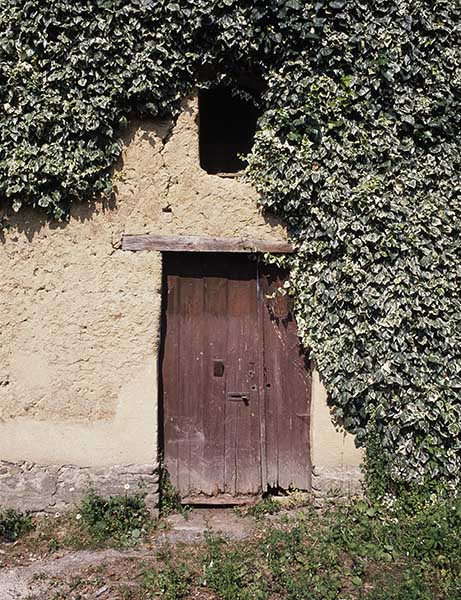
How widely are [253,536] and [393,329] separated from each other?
2.03 m

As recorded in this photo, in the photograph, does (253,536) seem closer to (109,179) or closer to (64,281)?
(64,281)

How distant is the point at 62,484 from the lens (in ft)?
16.0

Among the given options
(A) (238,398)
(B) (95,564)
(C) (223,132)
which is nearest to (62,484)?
(B) (95,564)

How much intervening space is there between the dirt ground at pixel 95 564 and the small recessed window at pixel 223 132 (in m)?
3.27

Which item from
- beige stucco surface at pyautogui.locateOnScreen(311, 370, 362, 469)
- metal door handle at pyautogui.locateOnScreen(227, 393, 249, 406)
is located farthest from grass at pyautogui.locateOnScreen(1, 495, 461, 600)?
metal door handle at pyautogui.locateOnScreen(227, 393, 249, 406)

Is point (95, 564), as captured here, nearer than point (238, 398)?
Yes

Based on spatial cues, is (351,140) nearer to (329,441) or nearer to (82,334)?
(329,441)

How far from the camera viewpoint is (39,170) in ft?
15.3

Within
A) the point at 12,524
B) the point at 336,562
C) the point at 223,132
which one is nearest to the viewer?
the point at 336,562

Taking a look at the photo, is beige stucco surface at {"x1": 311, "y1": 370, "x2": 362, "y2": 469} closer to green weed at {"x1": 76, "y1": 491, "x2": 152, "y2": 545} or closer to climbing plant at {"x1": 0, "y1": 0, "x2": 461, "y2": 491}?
climbing plant at {"x1": 0, "y1": 0, "x2": 461, "y2": 491}

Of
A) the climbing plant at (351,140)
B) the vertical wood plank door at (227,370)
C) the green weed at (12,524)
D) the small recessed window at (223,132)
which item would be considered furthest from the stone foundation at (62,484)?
the small recessed window at (223,132)

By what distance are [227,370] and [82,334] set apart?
129cm

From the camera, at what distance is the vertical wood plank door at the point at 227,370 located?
5082mm

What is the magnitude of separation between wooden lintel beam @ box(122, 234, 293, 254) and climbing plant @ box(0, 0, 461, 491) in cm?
45
